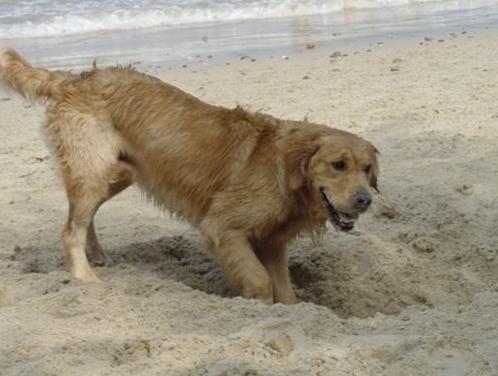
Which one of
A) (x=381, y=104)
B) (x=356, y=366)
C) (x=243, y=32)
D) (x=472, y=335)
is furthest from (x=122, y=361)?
(x=243, y=32)

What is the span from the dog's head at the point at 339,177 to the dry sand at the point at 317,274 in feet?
1.88

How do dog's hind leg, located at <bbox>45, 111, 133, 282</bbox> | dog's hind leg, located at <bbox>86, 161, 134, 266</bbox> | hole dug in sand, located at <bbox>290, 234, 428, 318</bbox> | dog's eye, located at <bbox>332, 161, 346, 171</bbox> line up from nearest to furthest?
dog's eye, located at <bbox>332, 161, 346, 171</bbox> < hole dug in sand, located at <bbox>290, 234, 428, 318</bbox> < dog's hind leg, located at <bbox>45, 111, 133, 282</bbox> < dog's hind leg, located at <bbox>86, 161, 134, 266</bbox>

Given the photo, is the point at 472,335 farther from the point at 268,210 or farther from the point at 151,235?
the point at 151,235

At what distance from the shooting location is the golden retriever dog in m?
5.04

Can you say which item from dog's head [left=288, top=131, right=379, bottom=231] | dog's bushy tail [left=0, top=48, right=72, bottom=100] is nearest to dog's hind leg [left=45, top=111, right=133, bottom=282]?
dog's bushy tail [left=0, top=48, right=72, bottom=100]

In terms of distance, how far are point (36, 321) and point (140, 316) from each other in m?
0.51

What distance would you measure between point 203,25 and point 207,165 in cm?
1369

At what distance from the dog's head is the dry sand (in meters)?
0.57

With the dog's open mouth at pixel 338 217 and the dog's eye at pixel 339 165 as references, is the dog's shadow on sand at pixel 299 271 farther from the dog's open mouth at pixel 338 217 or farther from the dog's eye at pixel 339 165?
the dog's eye at pixel 339 165

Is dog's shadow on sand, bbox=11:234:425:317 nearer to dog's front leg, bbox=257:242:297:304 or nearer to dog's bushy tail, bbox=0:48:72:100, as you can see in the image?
dog's front leg, bbox=257:242:297:304

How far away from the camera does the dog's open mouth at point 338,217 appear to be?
4.94 m

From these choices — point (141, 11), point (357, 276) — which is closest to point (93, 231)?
point (357, 276)

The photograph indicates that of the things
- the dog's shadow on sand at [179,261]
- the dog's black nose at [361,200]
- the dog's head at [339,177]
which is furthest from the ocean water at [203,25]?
the dog's black nose at [361,200]

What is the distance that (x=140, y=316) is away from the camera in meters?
4.39
